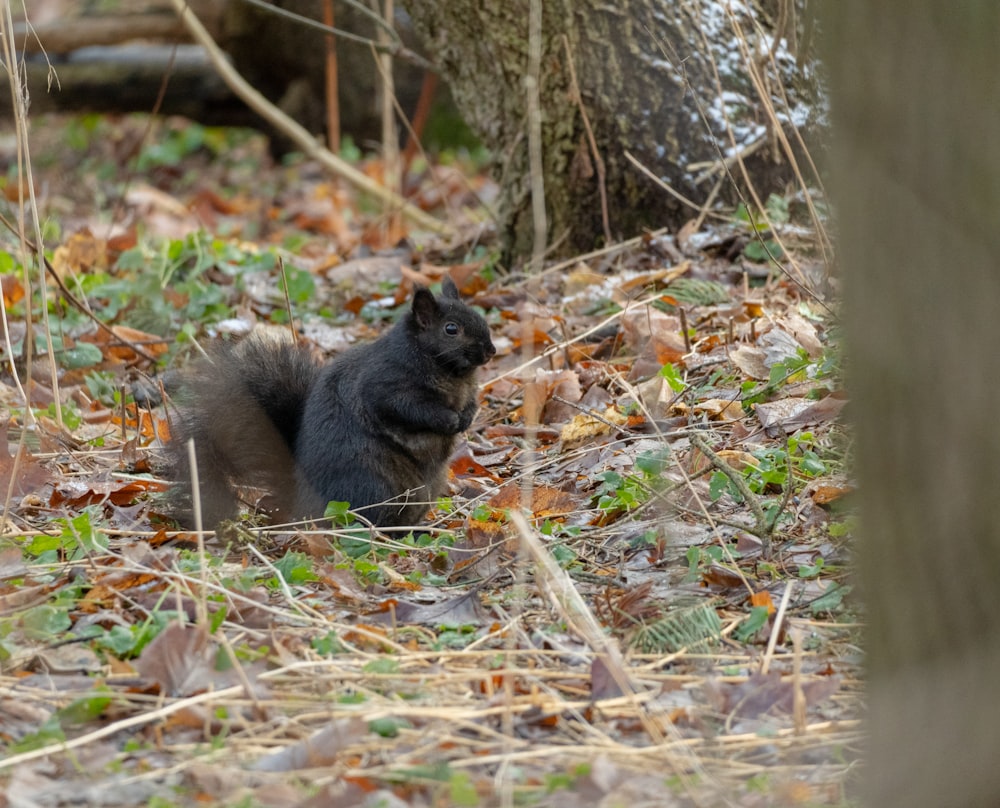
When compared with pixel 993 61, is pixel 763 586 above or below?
below

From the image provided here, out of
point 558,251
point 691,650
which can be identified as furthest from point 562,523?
point 558,251

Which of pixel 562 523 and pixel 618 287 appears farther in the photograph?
pixel 618 287

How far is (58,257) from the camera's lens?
576 cm

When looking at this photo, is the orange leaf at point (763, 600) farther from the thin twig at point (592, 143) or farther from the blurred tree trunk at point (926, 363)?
the thin twig at point (592, 143)

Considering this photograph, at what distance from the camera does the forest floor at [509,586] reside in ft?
6.36

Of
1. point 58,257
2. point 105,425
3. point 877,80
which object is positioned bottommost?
point 105,425

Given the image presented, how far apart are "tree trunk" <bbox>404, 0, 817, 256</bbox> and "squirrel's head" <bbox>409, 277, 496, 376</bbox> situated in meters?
1.75

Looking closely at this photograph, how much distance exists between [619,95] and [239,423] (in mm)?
2595

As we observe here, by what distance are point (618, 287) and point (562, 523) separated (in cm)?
182

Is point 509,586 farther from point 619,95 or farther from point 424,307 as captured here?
point 619,95

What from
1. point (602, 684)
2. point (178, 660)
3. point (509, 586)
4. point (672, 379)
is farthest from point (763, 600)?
point (672, 379)

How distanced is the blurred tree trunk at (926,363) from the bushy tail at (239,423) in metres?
2.08

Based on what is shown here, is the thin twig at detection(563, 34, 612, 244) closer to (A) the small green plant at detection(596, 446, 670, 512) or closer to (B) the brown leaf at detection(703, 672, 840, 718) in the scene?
(A) the small green plant at detection(596, 446, 670, 512)

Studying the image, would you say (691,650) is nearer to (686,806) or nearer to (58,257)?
(686,806)
